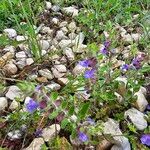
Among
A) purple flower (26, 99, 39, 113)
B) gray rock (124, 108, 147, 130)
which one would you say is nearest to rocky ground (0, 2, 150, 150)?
gray rock (124, 108, 147, 130)

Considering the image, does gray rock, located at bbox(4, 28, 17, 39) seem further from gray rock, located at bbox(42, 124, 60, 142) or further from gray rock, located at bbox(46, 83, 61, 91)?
gray rock, located at bbox(42, 124, 60, 142)

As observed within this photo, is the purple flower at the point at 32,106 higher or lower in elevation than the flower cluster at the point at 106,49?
lower

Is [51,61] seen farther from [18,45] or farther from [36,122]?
[36,122]

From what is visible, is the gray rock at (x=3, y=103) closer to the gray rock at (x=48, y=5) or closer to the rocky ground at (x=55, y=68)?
the rocky ground at (x=55, y=68)

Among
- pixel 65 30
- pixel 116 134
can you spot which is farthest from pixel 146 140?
pixel 65 30

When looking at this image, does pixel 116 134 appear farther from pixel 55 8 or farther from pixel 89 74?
pixel 55 8

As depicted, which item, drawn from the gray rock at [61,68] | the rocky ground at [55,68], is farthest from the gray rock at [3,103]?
the gray rock at [61,68]
